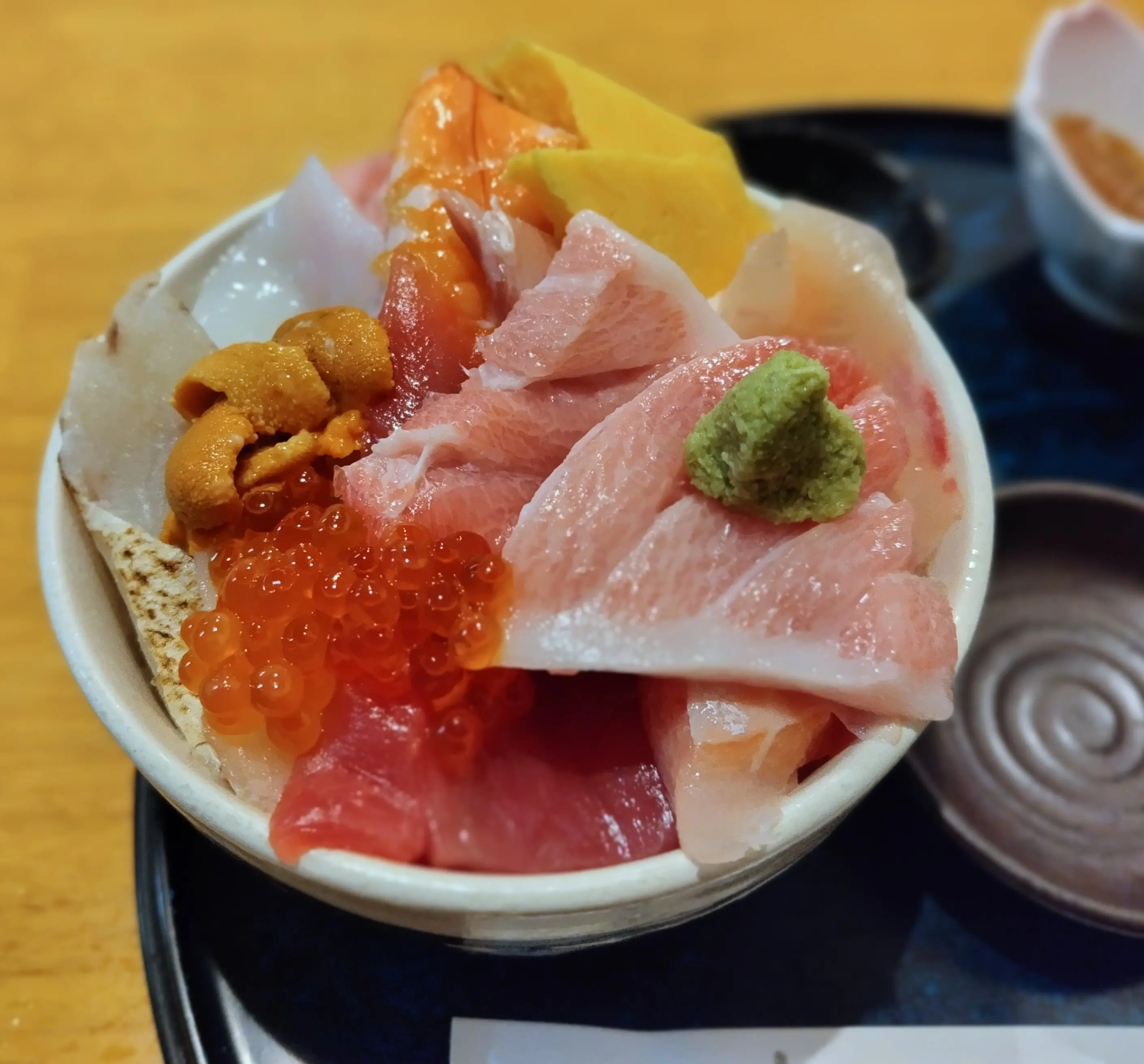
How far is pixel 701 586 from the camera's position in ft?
3.14

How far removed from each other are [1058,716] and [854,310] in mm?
720

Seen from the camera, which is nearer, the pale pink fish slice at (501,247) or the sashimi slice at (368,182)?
the pale pink fish slice at (501,247)

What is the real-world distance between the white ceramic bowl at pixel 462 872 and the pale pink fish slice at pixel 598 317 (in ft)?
1.26

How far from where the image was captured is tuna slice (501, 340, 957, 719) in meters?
0.91

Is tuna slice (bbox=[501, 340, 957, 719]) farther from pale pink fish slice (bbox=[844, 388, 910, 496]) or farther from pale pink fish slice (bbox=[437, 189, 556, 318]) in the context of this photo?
pale pink fish slice (bbox=[437, 189, 556, 318])

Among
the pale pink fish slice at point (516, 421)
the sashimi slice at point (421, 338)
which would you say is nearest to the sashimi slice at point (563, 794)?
the pale pink fish slice at point (516, 421)

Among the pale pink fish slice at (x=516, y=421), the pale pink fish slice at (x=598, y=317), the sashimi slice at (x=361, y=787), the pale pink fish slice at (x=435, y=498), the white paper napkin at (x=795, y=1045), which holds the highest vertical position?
the pale pink fish slice at (x=598, y=317)

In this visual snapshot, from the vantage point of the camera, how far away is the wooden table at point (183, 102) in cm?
148

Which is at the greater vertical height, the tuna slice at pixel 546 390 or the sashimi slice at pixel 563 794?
the tuna slice at pixel 546 390

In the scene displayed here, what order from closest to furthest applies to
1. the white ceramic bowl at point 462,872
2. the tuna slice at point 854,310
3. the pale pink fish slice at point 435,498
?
the white ceramic bowl at point 462,872, the pale pink fish slice at point 435,498, the tuna slice at point 854,310

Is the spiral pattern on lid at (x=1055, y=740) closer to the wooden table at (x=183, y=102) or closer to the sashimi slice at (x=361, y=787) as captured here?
the sashimi slice at (x=361, y=787)

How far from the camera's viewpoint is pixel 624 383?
1.10 meters

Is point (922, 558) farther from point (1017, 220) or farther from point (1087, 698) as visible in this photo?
point (1017, 220)

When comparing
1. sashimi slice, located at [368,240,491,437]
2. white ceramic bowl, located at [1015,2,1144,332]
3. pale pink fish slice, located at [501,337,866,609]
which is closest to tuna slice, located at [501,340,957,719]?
pale pink fish slice, located at [501,337,866,609]
